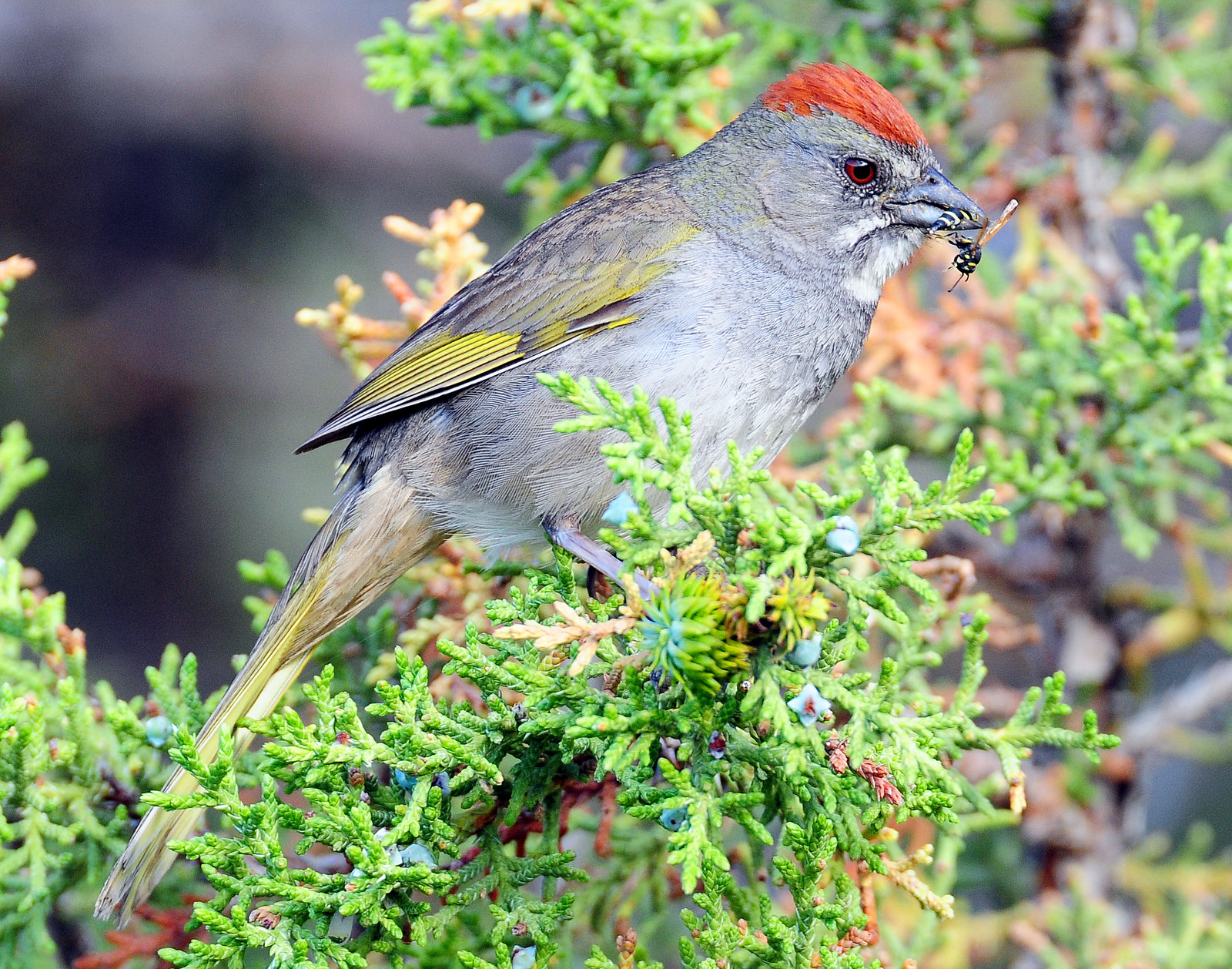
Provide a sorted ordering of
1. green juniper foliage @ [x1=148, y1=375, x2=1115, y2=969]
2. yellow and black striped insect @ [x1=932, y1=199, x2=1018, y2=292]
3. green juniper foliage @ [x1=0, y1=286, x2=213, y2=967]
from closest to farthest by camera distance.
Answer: green juniper foliage @ [x1=148, y1=375, x2=1115, y2=969] < green juniper foliage @ [x1=0, y1=286, x2=213, y2=967] < yellow and black striped insect @ [x1=932, y1=199, x2=1018, y2=292]

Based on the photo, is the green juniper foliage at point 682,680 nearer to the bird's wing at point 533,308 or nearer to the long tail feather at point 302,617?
the long tail feather at point 302,617

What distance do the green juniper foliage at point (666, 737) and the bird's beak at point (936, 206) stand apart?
1437mm

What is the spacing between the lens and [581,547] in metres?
3.16

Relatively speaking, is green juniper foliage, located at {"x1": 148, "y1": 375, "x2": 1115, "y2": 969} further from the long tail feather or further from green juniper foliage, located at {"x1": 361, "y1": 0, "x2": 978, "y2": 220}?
green juniper foliage, located at {"x1": 361, "y1": 0, "x2": 978, "y2": 220}

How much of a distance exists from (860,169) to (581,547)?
1.37 metres

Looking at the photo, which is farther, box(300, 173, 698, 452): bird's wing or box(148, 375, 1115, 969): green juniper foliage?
box(300, 173, 698, 452): bird's wing

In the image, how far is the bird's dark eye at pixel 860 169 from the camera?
3334 millimetres

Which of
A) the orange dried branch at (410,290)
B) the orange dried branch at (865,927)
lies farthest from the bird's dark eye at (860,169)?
the orange dried branch at (865,927)

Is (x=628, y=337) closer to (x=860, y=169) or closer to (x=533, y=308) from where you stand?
(x=533, y=308)

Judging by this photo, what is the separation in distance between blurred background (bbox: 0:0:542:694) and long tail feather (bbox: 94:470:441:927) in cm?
266

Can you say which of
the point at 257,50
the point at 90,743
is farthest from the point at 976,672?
the point at 257,50

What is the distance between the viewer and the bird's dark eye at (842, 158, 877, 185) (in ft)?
10.9

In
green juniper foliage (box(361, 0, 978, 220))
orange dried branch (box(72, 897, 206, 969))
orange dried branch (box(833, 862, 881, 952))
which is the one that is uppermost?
green juniper foliage (box(361, 0, 978, 220))

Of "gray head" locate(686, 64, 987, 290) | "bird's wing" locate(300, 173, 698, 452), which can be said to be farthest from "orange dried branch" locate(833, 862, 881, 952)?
"gray head" locate(686, 64, 987, 290)
